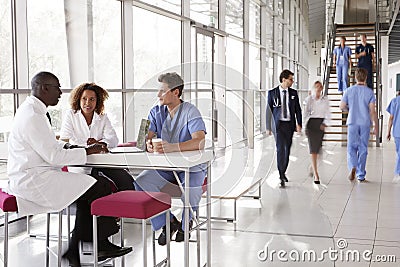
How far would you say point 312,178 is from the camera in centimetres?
770

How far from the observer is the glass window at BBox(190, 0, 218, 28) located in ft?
31.9

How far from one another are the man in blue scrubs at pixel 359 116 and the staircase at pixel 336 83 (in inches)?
189

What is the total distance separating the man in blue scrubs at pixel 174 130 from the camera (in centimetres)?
382

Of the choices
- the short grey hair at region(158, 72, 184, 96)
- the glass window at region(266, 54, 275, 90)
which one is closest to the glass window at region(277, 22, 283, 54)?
the glass window at region(266, 54, 275, 90)

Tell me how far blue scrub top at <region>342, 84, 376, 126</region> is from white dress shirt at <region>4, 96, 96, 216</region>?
4815mm

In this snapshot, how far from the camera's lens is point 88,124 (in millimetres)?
4402

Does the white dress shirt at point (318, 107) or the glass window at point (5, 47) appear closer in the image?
the glass window at point (5, 47)

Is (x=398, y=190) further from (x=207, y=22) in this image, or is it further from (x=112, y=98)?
(x=207, y=22)

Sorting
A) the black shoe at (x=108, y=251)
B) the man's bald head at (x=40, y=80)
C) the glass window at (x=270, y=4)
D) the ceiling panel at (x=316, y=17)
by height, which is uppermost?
the ceiling panel at (x=316, y=17)

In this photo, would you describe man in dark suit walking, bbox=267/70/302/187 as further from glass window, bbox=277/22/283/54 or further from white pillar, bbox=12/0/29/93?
glass window, bbox=277/22/283/54

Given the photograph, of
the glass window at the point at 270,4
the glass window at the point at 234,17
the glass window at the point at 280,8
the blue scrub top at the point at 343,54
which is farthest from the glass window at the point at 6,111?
the glass window at the point at 280,8

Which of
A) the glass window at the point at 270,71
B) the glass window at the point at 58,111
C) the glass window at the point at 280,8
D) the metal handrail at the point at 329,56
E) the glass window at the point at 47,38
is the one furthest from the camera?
the glass window at the point at 280,8

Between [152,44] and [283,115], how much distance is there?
2270 millimetres

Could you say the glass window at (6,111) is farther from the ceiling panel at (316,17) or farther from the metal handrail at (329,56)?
the ceiling panel at (316,17)
